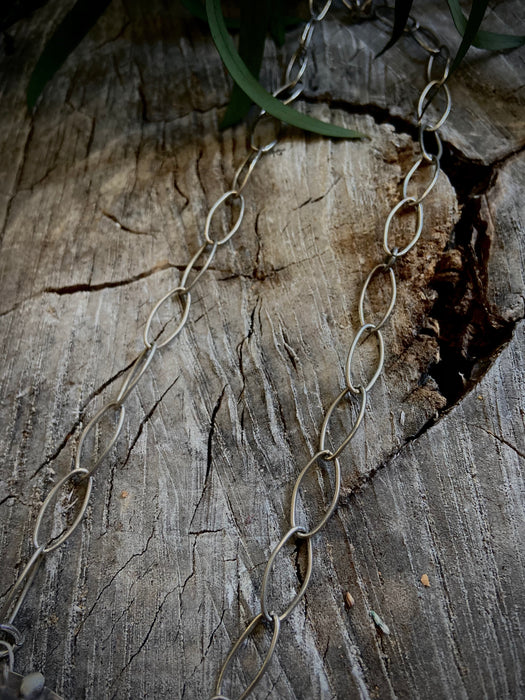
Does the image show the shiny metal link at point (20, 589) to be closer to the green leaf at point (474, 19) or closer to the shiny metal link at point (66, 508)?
the shiny metal link at point (66, 508)

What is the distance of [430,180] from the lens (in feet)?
3.00

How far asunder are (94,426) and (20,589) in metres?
0.22

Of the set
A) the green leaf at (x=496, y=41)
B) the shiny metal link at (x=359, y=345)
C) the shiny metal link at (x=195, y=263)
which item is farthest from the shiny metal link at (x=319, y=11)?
the shiny metal link at (x=359, y=345)

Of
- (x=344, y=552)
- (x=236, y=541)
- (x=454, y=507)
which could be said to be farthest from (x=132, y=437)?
(x=454, y=507)

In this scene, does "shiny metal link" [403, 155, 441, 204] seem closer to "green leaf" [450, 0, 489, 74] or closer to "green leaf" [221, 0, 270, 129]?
"green leaf" [450, 0, 489, 74]

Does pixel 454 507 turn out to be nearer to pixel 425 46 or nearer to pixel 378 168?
pixel 378 168

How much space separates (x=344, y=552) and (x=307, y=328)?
31 centimetres

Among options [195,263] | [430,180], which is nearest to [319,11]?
[430,180]

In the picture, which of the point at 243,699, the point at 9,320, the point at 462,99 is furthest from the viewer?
the point at 462,99

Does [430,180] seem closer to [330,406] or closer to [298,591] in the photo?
[330,406]

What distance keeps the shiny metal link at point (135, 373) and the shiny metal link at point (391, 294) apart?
12.0 inches

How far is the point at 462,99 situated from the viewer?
994mm

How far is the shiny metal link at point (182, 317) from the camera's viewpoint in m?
0.83

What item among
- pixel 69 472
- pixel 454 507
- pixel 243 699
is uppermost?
pixel 69 472
